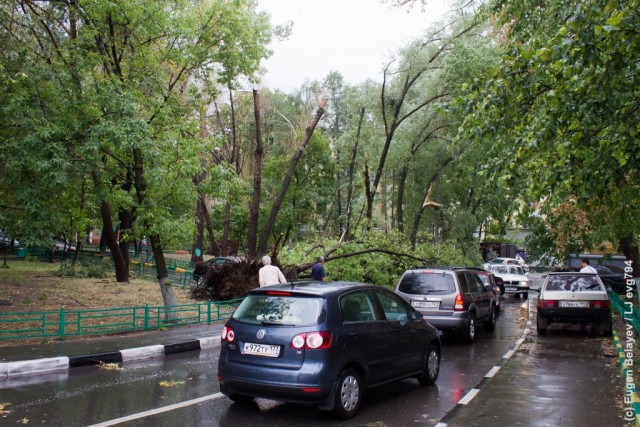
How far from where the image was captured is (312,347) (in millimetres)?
6137

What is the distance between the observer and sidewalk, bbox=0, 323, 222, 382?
9062 mm

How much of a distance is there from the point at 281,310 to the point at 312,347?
2.22ft

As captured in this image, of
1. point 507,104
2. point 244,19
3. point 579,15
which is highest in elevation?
point 244,19

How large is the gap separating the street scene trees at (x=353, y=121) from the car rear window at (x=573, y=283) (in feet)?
5.66

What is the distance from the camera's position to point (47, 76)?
545 inches

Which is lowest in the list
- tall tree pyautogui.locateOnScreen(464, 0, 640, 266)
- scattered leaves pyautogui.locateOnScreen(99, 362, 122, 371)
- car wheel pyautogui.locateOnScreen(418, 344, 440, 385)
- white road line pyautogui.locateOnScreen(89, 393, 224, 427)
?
scattered leaves pyautogui.locateOnScreen(99, 362, 122, 371)

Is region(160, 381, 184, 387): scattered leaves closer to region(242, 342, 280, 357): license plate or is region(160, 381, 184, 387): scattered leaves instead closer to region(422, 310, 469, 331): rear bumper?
region(242, 342, 280, 357): license plate

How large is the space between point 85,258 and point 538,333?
2809 cm

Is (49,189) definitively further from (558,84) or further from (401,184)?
(401,184)

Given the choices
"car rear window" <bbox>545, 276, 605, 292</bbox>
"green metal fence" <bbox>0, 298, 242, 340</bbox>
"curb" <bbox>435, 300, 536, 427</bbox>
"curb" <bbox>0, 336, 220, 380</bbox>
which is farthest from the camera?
"car rear window" <bbox>545, 276, 605, 292</bbox>

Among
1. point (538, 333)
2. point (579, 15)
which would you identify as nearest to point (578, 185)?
point (579, 15)

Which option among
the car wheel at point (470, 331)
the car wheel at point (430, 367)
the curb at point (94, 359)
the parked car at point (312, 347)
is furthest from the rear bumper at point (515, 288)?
the parked car at point (312, 347)

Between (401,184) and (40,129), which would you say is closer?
(40,129)

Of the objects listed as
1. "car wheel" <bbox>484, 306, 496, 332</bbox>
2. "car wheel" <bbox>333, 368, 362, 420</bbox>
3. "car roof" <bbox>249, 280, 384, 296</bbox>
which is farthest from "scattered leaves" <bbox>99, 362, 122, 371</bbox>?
"car wheel" <bbox>484, 306, 496, 332</bbox>
